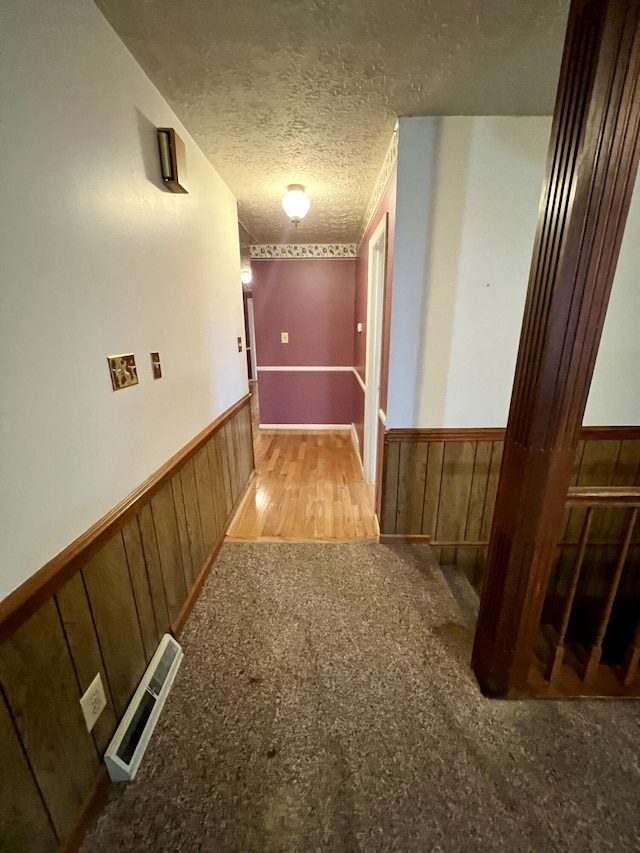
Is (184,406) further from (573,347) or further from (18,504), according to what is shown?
(573,347)

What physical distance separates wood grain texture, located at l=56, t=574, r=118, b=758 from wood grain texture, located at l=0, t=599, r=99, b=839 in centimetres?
2

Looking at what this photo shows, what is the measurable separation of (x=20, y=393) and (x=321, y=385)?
156 inches

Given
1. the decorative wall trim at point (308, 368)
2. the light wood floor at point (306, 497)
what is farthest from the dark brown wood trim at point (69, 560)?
the decorative wall trim at point (308, 368)

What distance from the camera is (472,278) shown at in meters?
1.80

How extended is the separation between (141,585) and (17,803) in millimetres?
561

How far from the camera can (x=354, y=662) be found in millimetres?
1401

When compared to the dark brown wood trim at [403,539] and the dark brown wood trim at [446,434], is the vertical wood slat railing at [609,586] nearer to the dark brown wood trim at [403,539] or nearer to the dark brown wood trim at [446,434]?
the dark brown wood trim at [446,434]

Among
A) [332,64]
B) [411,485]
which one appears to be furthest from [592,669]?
[332,64]

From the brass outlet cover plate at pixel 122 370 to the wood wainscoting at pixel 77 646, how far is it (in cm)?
38

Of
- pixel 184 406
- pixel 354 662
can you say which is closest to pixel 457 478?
pixel 354 662

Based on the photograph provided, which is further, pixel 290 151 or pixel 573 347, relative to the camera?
pixel 290 151

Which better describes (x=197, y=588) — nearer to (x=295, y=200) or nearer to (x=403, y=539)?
(x=403, y=539)

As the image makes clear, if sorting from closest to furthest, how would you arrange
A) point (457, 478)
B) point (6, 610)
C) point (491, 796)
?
point (6, 610) < point (491, 796) < point (457, 478)

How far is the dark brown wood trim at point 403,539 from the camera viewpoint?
Answer: 2.17m
